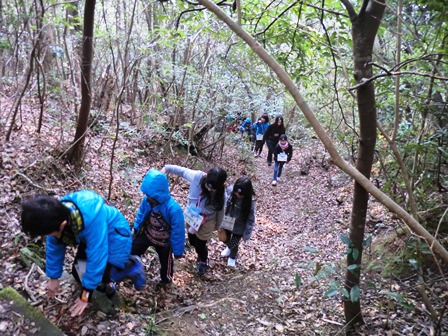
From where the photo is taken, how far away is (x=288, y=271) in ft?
17.1

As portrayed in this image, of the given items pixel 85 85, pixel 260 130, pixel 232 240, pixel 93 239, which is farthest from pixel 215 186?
pixel 260 130

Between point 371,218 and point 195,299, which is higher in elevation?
point 371,218

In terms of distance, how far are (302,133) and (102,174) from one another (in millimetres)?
14272

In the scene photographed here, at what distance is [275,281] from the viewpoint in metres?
4.90

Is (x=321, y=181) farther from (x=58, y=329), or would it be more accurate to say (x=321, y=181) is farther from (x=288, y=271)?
(x=58, y=329)

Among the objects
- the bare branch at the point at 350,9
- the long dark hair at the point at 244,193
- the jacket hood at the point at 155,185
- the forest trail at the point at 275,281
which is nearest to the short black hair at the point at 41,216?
the jacket hood at the point at 155,185

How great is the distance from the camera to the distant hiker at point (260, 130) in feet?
44.5

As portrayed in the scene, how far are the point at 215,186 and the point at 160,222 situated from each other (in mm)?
917

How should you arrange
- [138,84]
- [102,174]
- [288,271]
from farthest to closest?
[138,84] → [102,174] → [288,271]

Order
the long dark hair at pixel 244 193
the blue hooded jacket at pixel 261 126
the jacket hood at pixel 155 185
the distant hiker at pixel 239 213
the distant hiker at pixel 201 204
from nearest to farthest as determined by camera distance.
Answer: the jacket hood at pixel 155 185
the distant hiker at pixel 201 204
the long dark hair at pixel 244 193
the distant hiker at pixel 239 213
the blue hooded jacket at pixel 261 126

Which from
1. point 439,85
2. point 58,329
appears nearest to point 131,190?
point 58,329

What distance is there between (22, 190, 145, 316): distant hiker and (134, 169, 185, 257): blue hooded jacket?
0.63 m

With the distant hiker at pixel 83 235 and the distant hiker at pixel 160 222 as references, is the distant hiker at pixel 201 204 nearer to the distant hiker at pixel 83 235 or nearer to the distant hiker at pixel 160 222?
the distant hiker at pixel 160 222

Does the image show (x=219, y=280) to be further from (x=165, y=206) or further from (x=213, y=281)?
(x=165, y=206)
